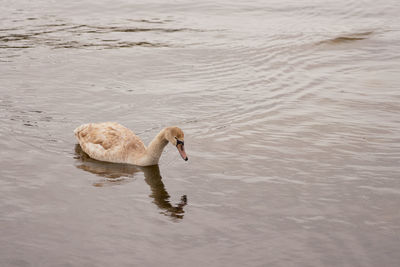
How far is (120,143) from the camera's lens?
13.1 meters

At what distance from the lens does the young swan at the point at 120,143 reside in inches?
499

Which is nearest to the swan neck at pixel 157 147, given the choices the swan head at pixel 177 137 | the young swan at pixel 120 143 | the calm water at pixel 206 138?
the young swan at pixel 120 143

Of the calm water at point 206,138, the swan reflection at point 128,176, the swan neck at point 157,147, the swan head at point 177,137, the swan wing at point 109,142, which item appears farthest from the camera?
the swan wing at point 109,142

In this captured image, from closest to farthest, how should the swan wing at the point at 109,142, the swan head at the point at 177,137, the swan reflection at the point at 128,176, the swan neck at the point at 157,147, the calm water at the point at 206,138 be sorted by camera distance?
the calm water at the point at 206,138
the swan reflection at the point at 128,176
the swan head at the point at 177,137
the swan neck at the point at 157,147
the swan wing at the point at 109,142

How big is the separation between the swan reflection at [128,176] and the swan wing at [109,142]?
0.53 ft

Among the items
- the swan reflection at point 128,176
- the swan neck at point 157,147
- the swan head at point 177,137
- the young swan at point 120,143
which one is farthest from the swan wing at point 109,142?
the swan head at point 177,137

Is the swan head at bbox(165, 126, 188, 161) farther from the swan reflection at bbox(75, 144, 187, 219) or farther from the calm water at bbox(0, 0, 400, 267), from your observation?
the swan reflection at bbox(75, 144, 187, 219)

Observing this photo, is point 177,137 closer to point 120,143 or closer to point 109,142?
point 120,143

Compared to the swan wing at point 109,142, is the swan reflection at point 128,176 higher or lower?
lower

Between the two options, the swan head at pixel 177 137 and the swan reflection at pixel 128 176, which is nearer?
the swan reflection at pixel 128 176

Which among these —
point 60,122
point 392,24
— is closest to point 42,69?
point 60,122

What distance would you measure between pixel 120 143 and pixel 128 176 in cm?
96

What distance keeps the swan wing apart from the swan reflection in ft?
0.53

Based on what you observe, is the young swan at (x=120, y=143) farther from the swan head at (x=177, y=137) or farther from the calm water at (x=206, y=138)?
the calm water at (x=206, y=138)
